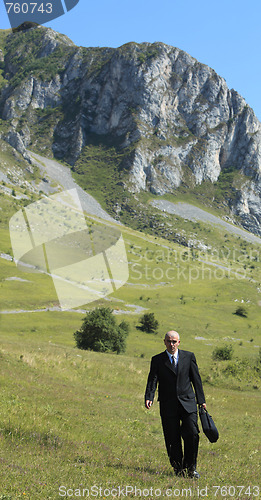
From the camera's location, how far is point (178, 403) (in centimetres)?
844

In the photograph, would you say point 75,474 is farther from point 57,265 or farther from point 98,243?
point 98,243

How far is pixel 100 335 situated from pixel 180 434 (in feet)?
133

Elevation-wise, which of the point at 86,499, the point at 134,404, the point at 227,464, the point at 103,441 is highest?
the point at 86,499

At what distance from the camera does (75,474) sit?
7492mm

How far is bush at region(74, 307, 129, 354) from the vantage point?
47.6 meters

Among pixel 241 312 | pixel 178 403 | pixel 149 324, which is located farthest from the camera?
pixel 241 312

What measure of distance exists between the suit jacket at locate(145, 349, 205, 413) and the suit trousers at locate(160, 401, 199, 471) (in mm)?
125

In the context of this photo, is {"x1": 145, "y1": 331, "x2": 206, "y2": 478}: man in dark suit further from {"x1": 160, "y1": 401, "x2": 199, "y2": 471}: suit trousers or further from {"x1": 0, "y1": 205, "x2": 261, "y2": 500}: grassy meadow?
{"x1": 0, "y1": 205, "x2": 261, "y2": 500}: grassy meadow

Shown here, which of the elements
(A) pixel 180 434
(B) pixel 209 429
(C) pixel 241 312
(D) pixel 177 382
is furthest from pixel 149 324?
(B) pixel 209 429

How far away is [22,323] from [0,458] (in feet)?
189

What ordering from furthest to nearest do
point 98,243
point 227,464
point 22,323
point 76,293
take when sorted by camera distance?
point 98,243
point 76,293
point 22,323
point 227,464

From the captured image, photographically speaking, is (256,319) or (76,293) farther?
(256,319)

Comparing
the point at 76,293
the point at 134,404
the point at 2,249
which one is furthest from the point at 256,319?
the point at 134,404

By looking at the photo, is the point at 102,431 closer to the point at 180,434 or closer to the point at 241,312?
the point at 180,434
